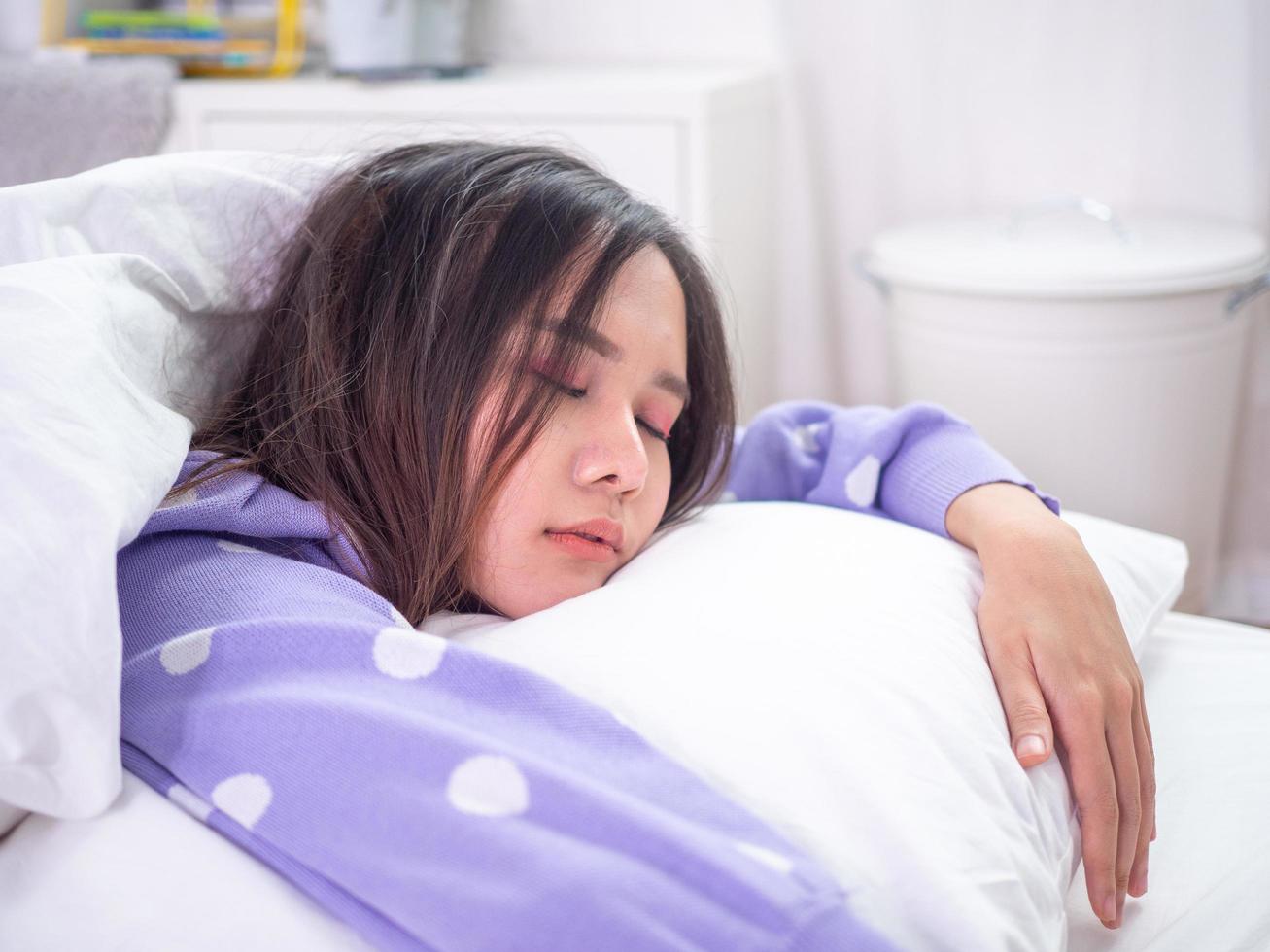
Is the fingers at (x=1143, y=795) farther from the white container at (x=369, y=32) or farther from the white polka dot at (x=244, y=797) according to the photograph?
the white container at (x=369, y=32)

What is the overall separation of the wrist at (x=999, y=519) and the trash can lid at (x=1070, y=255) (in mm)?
453

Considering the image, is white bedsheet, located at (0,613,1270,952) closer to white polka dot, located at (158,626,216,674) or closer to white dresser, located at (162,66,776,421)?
white polka dot, located at (158,626,216,674)

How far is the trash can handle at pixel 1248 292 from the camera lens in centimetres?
118

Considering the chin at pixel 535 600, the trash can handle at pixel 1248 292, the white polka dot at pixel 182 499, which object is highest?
the white polka dot at pixel 182 499

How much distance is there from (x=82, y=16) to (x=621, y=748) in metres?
1.63

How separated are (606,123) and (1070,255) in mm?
513

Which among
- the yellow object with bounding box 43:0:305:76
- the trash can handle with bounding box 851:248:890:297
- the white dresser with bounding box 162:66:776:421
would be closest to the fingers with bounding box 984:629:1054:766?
the white dresser with bounding box 162:66:776:421

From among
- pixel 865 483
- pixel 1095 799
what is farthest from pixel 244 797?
pixel 865 483

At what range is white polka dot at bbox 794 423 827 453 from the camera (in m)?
0.91

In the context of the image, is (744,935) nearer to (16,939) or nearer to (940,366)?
(16,939)

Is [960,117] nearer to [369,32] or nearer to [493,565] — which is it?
[369,32]

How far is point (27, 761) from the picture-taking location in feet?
1.35

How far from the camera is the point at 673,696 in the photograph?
18.6 inches

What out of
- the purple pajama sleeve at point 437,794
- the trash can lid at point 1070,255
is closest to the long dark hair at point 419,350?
the purple pajama sleeve at point 437,794
